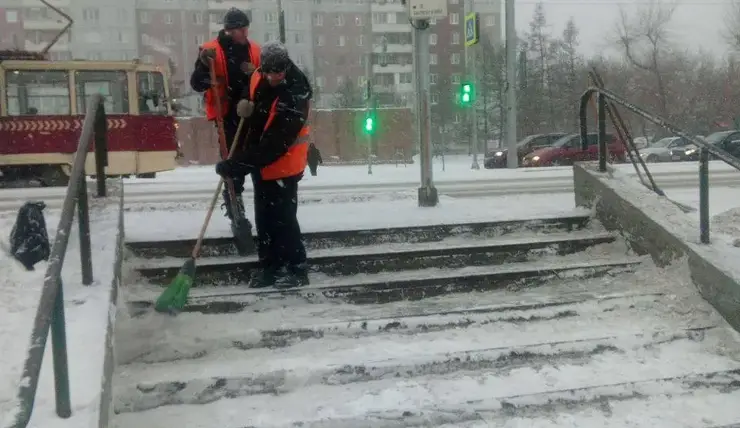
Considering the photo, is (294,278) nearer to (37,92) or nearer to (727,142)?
(37,92)

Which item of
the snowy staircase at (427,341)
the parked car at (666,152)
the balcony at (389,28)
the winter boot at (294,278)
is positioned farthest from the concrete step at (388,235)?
the balcony at (389,28)

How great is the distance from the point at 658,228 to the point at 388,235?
2029mm

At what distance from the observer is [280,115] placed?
14.8ft

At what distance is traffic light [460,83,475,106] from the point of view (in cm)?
2264

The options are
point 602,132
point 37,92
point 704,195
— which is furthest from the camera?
point 37,92

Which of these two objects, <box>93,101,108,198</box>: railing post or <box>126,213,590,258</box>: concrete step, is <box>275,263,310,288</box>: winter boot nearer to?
<box>126,213,590,258</box>: concrete step

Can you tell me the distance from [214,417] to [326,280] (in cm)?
164

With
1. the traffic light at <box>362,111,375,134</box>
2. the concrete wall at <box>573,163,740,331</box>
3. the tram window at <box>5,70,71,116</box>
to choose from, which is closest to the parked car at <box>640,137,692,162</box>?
the traffic light at <box>362,111,375,134</box>

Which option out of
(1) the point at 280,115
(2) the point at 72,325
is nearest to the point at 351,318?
(1) the point at 280,115

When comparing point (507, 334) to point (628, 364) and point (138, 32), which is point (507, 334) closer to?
point (628, 364)

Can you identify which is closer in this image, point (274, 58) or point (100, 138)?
point (274, 58)

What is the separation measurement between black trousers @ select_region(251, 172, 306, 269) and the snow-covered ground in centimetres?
97

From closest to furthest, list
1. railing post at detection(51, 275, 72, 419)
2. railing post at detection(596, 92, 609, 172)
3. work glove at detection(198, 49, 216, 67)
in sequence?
railing post at detection(51, 275, 72, 419), work glove at detection(198, 49, 216, 67), railing post at detection(596, 92, 609, 172)

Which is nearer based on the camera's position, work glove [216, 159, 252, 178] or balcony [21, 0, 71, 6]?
work glove [216, 159, 252, 178]
